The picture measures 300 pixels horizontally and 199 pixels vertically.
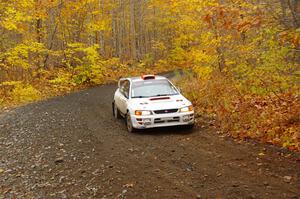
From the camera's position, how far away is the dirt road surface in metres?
6.69

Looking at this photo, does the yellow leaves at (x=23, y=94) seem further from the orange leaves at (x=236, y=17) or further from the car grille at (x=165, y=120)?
the orange leaves at (x=236, y=17)

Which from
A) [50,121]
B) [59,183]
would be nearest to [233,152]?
[59,183]

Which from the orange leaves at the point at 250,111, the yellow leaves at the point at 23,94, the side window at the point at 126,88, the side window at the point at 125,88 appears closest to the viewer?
the orange leaves at the point at 250,111

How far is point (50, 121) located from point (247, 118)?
25.0 ft

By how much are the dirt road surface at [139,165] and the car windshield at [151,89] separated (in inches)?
51.5

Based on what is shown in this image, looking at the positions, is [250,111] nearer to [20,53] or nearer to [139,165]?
[139,165]

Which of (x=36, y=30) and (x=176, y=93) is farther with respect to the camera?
(x=36, y=30)

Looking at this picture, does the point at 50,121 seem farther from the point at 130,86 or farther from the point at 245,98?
the point at 245,98

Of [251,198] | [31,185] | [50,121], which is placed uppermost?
[251,198]

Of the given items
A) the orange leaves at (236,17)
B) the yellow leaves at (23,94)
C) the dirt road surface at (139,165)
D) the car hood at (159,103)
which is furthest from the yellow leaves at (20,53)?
the orange leaves at (236,17)

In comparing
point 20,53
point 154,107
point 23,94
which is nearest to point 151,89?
point 154,107

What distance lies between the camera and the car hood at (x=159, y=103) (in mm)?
11156

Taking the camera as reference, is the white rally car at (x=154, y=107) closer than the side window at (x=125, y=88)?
Yes

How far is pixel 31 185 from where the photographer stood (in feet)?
25.4
